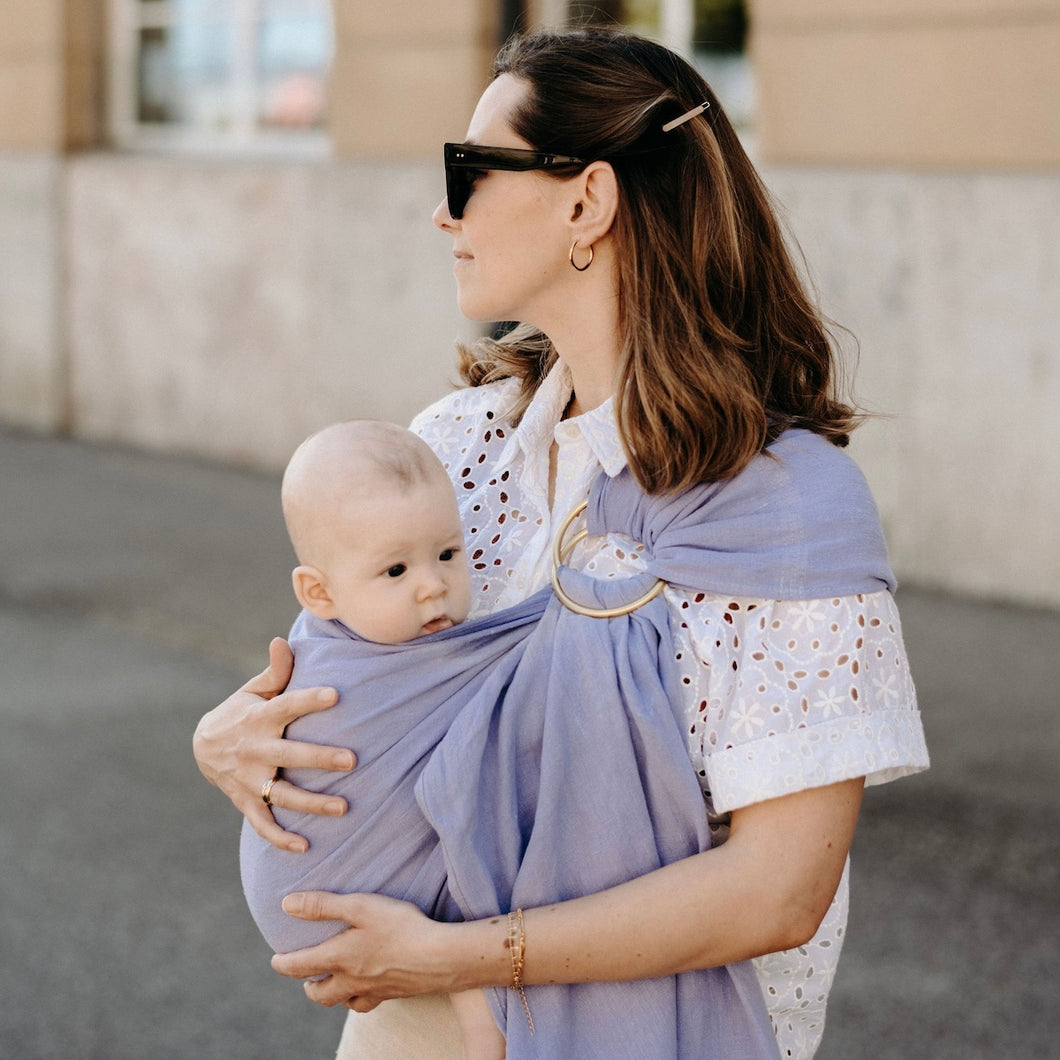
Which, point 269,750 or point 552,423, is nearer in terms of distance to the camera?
point 269,750

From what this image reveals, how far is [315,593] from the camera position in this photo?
210 cm

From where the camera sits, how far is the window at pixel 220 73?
11.1 metres

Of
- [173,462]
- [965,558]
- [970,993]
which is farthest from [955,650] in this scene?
[173,462]

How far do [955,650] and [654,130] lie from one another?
Result: 4.97m

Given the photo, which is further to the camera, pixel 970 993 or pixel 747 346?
pixel 970 993

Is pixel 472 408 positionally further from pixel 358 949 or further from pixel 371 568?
pixel 358 949

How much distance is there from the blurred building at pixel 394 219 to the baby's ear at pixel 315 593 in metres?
5.56

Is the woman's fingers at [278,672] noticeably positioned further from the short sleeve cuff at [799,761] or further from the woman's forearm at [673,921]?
the short sleeve cuff at [799,761]

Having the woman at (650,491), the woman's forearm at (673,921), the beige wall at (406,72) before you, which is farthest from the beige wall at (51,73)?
the woman's forearm at (673,921)

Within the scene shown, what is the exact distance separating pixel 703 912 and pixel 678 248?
0.86m

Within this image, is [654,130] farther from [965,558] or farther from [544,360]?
[965,558]

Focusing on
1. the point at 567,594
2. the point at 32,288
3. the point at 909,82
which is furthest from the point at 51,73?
the point at 567,594

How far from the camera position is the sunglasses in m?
2.16

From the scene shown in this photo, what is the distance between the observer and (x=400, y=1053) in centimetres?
218
